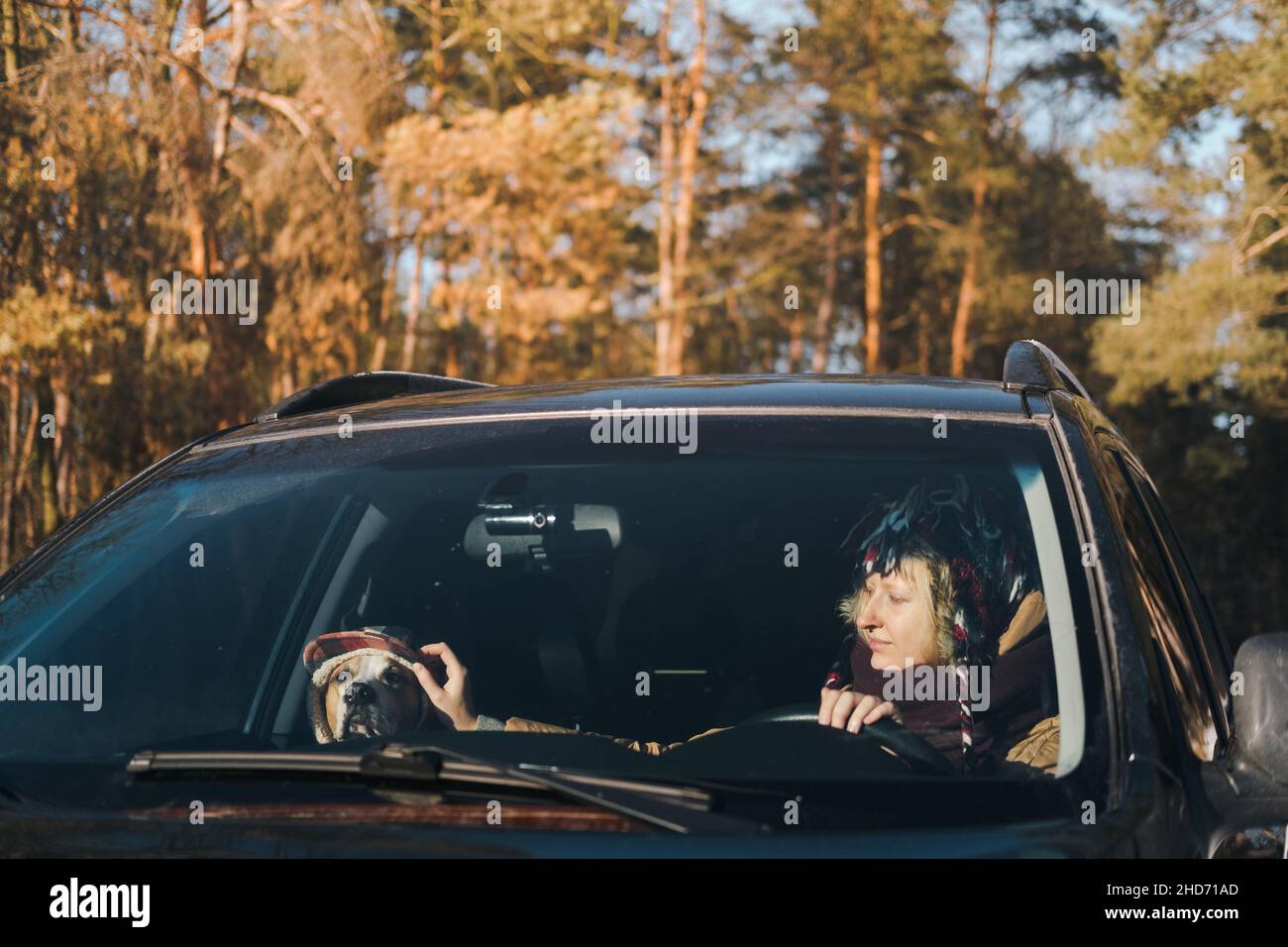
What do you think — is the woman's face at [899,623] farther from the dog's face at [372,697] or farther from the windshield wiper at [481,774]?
the windshield wiper at [481,774]

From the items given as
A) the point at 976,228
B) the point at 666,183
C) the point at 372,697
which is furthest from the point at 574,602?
the point at 976,228

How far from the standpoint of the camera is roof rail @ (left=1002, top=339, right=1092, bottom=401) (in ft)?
9.29

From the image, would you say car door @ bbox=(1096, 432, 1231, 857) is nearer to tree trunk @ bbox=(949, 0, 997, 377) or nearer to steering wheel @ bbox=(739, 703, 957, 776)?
steering wheel @ bbox=(739, 703, 957, 776)

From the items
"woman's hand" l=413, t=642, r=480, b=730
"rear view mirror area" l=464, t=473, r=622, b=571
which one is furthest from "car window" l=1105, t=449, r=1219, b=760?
A: "woman's hand" l=413, t=642, r=480, b=730

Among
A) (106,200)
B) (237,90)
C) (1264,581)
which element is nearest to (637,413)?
(106,200)

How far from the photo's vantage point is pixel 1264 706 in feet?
6.75

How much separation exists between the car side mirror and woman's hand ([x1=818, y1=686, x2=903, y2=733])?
622 mm

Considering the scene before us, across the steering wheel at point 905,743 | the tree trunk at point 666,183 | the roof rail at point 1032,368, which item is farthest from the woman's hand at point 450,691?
the tree trunk at point 666,183

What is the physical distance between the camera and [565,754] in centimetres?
217

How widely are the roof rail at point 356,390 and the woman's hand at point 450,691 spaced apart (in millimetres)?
535

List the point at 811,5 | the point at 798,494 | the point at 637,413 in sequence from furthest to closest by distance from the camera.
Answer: the point at 811,5
the point at 798,494
the point at 637,413

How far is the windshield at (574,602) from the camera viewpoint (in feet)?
8.30

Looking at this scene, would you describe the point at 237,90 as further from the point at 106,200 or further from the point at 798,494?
the point at 798,494
